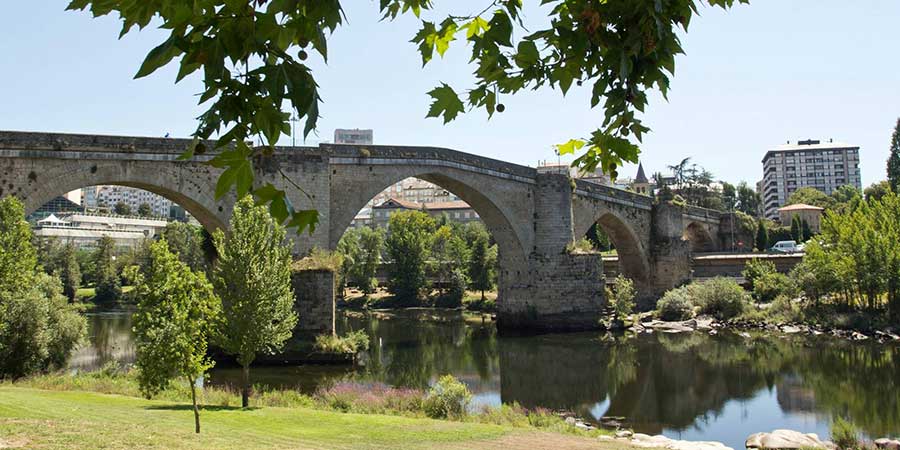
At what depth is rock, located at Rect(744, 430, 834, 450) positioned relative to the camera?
12.2m

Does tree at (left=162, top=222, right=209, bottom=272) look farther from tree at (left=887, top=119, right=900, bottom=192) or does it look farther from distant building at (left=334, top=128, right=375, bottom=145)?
distant building at (left=334, top=128, right=375, bottom=145)

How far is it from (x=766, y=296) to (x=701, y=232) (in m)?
19.6

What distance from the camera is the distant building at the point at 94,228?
73.1m

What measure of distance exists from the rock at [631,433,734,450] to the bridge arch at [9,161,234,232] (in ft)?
39.2

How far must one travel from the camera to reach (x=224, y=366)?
21.0 meters

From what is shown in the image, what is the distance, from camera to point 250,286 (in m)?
15.3

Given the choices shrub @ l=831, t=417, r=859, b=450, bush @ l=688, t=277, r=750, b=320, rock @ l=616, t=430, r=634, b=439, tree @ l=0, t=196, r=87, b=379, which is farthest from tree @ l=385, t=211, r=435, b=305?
shrub @ l=831, t=417, r=859, b=450

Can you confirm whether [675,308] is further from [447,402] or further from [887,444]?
[447,402]

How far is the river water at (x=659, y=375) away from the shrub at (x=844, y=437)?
1365 mm

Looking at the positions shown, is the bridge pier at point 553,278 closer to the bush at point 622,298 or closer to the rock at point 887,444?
the bush at point 622,298

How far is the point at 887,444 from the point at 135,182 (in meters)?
20.3

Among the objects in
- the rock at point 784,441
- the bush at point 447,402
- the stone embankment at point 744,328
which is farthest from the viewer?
the stone embankment at point 744,328

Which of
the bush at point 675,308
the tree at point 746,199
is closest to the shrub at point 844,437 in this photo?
the bush at point 675,308

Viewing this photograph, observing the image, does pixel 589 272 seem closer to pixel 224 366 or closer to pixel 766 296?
pixel 766 296
